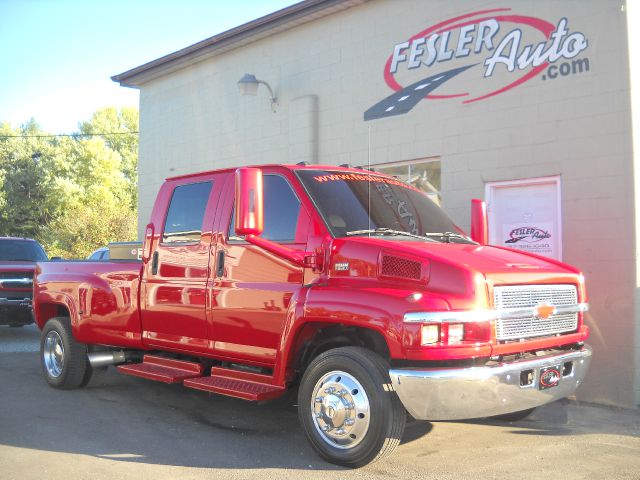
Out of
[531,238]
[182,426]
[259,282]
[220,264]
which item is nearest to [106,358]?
[182,426]

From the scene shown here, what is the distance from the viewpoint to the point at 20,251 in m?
12.8

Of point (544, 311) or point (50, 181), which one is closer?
point (544, 311)

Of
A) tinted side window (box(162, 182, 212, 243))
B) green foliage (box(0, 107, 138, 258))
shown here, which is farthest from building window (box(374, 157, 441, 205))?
green foliage (box(0, 107, 138, 258))

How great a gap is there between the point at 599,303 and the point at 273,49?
7273 mm

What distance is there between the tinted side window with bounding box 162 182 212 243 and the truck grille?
2.79 meters

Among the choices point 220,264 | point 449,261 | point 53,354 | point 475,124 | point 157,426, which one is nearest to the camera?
point 449,261

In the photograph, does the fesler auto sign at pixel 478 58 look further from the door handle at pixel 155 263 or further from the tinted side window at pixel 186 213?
the door handle at pixel 155 263

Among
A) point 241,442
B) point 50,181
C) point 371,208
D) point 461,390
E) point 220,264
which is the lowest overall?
point 241,442

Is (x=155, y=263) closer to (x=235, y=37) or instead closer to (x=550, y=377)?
(x=550, y=377)

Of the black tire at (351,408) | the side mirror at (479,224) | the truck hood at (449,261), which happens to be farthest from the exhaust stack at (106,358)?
the side mirror at (479,224)

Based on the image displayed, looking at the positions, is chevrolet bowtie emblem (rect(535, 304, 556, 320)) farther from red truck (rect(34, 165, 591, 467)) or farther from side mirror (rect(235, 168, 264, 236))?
side mirror (rect(235, 168, 264, 236))

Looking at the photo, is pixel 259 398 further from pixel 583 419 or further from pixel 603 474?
pixel 583 419

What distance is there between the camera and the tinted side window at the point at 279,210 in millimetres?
5375

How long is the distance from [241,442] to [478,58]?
593cm
